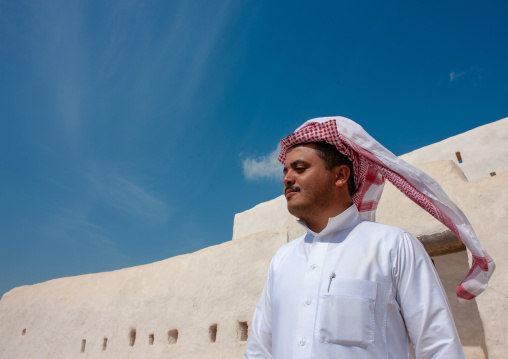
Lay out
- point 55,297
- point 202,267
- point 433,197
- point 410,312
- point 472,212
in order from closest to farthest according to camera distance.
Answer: point 410,312 < point 433,197 < point 472,212 < point 202,267 < point 55,297

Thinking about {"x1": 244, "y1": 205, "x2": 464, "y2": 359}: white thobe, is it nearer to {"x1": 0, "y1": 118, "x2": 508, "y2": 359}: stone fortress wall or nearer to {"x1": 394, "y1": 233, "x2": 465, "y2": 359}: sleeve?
{"x1": 394, "y1": 233, "x2": 465, "y2": 359}: sleeve

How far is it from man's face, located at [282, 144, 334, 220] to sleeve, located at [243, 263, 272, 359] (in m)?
0.38

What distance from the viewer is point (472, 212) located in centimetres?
370

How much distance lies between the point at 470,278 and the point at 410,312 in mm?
501

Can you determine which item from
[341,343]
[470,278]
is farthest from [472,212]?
[341,343]

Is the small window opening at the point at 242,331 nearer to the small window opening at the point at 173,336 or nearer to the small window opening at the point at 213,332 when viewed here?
the small window opening at the point at 213,332

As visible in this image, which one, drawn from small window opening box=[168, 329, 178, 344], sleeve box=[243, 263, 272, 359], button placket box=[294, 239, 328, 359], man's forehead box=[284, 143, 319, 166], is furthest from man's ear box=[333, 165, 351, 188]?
small window opening box=[168, 329, 178, 344]

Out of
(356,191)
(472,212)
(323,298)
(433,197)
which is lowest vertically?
(323,298)

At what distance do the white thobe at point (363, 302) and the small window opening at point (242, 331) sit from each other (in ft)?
13.7

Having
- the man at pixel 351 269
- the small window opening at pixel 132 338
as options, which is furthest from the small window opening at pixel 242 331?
the man at pixel 351 269

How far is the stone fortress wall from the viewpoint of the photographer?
3643mm

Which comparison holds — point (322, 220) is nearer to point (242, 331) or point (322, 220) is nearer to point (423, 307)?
point (423, 307)

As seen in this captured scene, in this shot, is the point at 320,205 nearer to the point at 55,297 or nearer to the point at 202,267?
the point at 202,267

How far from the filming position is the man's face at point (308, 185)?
5.27 feet
